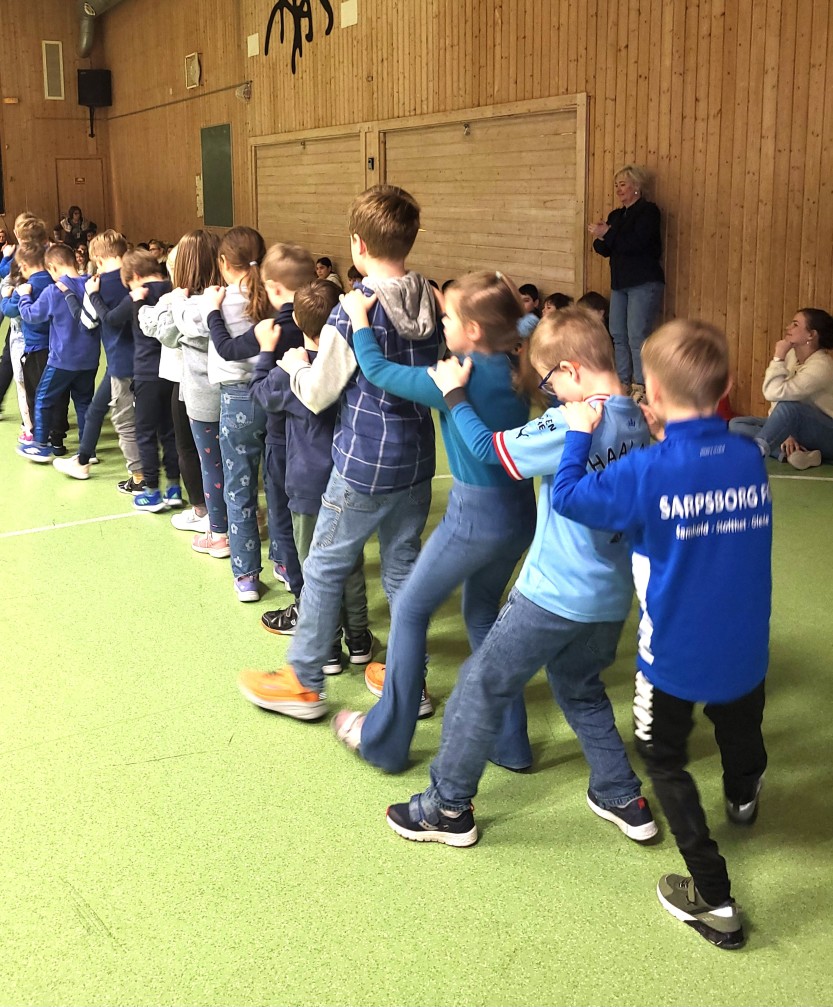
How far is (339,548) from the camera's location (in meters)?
3.35

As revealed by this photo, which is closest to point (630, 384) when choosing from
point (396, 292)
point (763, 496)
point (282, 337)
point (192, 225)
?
point (282, 337)

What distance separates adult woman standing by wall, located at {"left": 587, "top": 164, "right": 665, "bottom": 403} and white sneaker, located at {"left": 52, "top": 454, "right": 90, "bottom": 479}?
4.40m

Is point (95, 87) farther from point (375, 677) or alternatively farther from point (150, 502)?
point (375, 677)

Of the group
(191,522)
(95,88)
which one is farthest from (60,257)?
(95,88)

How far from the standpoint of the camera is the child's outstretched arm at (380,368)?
9.59ft

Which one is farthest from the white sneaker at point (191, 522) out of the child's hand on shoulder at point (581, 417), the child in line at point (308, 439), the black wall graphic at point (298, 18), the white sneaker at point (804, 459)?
the black wall graphic at point (298, 18)

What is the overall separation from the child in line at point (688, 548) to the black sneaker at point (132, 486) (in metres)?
4.20

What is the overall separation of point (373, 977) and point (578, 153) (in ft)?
28.0

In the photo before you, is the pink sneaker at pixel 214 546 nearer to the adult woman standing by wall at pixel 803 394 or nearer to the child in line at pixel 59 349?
the child in line at pixel 59 349

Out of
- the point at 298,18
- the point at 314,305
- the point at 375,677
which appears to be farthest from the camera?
the point at 298,18

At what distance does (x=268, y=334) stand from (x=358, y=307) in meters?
0.92

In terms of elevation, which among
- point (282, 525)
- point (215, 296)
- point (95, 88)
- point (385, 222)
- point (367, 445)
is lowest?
point (282, 525)

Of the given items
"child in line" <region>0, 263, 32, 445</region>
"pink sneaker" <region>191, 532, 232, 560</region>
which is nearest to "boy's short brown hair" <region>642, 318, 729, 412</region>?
"pink sneaker" <region>191, 532, 232, 560</region>

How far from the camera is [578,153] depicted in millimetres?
9500
